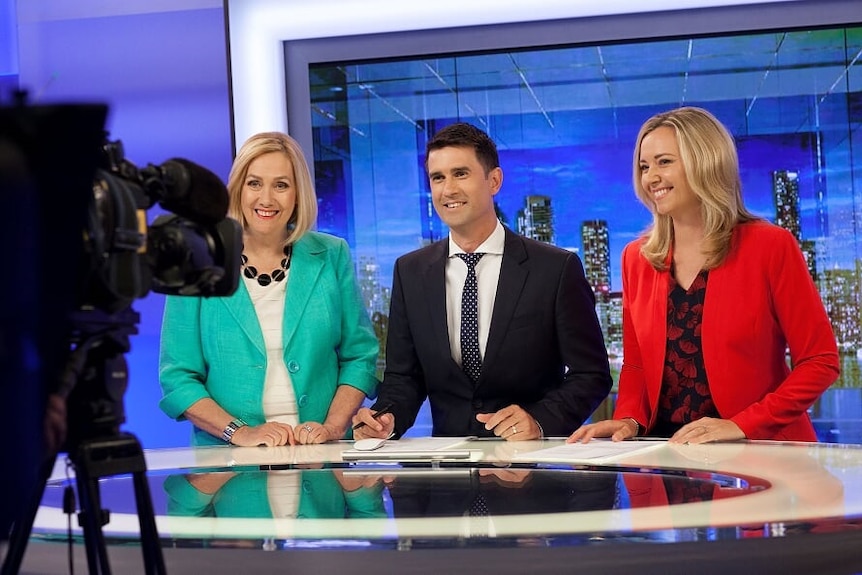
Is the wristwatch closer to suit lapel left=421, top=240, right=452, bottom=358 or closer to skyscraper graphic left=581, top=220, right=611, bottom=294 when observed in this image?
suit lapel left=421, top=240, right=452, bottom=358

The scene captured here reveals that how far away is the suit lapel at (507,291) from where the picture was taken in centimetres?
317

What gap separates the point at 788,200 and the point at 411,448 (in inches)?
103

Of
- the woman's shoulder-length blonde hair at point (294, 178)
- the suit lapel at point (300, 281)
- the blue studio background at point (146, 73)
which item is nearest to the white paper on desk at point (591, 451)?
the suit lapel at point (300, 281)

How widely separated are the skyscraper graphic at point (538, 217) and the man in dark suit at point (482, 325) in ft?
4.26

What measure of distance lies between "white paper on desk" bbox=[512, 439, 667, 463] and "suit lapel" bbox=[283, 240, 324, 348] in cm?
97

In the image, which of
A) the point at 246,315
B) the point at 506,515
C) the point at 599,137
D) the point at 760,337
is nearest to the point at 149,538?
the point at 506,515

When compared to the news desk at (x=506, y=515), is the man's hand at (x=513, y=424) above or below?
above

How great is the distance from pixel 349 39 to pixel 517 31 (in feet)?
2.47

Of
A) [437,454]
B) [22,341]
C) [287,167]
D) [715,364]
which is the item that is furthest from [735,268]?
[22,341]

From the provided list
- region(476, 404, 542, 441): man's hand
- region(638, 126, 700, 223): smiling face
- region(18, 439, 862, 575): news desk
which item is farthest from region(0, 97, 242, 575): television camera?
region(638, 126, 700, 223): smiling face

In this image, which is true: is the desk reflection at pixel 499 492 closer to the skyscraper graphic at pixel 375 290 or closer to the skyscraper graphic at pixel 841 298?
the skyscraper graphic at pixel 375 290

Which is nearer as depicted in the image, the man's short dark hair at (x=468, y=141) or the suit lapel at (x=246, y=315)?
the suit lapel at (x=246, y=315)

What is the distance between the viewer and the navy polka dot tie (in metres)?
3.20

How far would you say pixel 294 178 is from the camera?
10.9 feet
